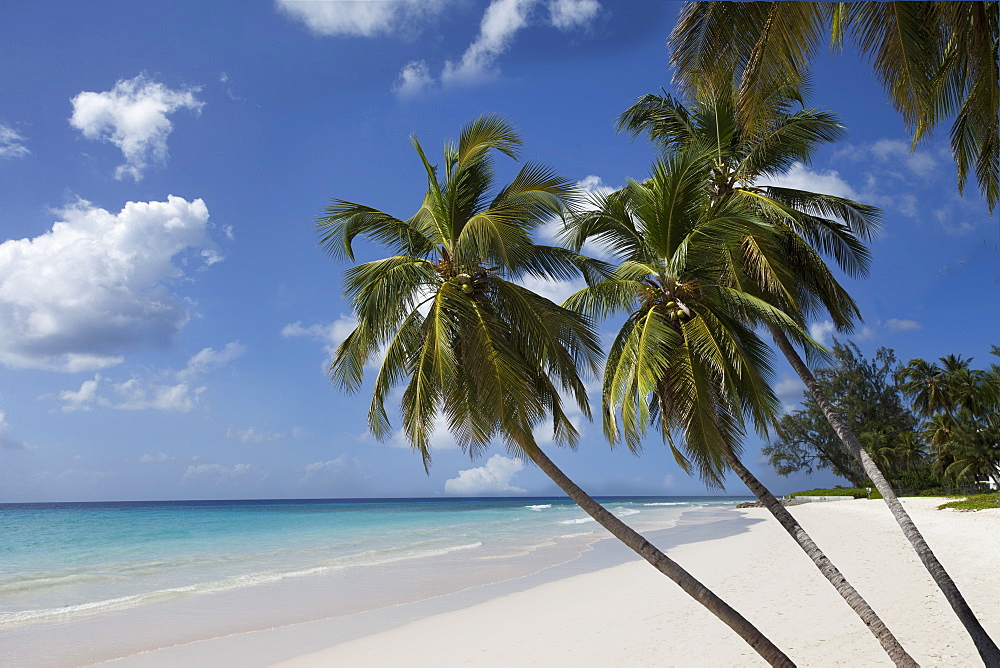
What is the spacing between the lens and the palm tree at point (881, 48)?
3588 mm

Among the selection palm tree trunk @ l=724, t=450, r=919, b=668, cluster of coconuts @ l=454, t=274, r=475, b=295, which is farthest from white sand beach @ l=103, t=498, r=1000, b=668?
cluster of coconuts @ l=454, t=274, r=475, b=295

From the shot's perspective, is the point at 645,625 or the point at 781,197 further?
the point at 645,625

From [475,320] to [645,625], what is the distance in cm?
602

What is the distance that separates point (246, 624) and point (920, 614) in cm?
978

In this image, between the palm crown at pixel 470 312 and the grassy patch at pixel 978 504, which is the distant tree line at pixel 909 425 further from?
the palm crown at pixel 470 312

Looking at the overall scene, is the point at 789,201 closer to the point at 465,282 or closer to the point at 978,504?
the point at 465,282

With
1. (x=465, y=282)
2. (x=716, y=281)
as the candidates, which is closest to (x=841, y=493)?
(x=716, y=281)

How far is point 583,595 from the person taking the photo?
11.9 m

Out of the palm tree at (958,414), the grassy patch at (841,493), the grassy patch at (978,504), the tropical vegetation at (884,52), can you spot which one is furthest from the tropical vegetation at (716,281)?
the grassy patch at (841,493)

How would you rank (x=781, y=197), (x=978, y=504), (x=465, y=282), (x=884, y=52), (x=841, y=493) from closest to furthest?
(x=884, y=52) → (x=465, y=282) → (x=781, y=197) → (x=978, y=504) → (x=841, y=493)

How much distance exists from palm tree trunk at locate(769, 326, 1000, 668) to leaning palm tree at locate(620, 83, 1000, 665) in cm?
2

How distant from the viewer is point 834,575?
5445 millimetres

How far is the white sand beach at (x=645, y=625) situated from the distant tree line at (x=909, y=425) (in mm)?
21058

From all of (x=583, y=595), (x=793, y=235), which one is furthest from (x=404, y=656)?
(x=793, y=235)
